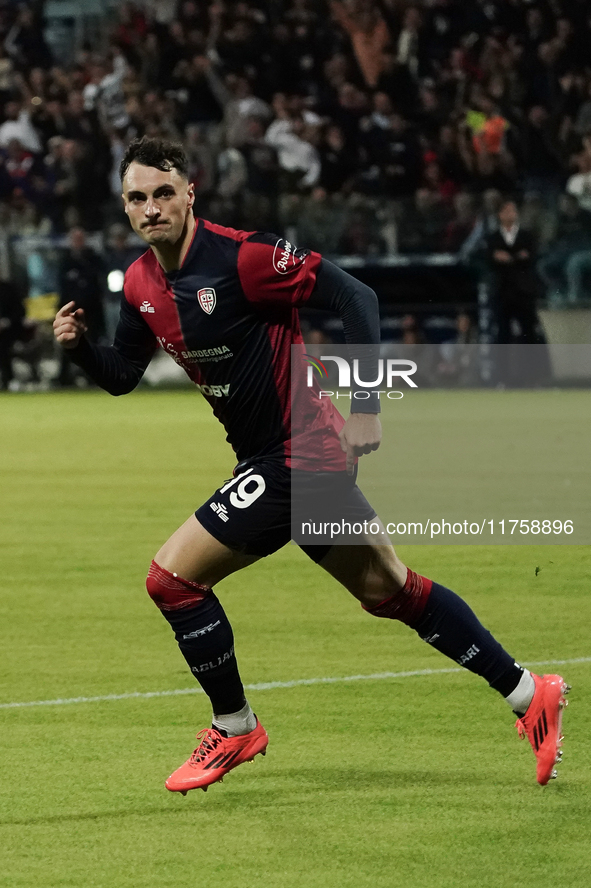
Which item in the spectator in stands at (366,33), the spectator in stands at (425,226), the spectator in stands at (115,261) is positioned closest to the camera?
the spectator in stands at (425,226)

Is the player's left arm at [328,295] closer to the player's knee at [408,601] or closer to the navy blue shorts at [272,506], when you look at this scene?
the navy blue shorts at [272,506]

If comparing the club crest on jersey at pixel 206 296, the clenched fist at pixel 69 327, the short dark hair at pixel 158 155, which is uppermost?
the short dark hair at pixel 158 155

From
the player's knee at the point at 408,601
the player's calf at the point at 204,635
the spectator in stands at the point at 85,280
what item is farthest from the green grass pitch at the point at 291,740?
the spectator in stands at the point at 85,280

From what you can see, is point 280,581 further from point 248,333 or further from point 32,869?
point 32,869

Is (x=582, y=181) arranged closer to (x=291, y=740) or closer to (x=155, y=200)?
(x=291, y=740)

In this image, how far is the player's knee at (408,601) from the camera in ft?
16.4

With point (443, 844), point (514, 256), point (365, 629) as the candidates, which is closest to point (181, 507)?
point (365, 629)

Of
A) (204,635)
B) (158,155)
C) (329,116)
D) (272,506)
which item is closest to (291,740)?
(204,635)

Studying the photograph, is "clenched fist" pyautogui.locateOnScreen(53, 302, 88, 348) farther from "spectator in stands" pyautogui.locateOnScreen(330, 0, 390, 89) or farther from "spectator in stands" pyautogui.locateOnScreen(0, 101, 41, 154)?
"spectator in stands" pyautogui.locateOnScreen(0, 101, 41, 154)

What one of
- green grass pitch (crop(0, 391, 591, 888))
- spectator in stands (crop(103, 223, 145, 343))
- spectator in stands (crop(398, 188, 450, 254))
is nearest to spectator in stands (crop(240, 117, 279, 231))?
spectator in stands (crop(103, 223, 145, 343))

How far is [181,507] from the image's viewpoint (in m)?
11.1

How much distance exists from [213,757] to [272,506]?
31.7 inches

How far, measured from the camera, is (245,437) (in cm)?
504

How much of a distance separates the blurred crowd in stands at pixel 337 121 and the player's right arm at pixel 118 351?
15098 mm
